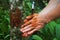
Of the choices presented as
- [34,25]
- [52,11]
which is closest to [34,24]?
[34,25]

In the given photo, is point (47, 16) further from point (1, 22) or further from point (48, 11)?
point (1, 22)

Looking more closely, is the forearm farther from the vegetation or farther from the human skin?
the vegetation

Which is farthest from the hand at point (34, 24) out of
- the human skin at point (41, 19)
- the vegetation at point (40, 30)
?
the vegetation at point (40, 30)

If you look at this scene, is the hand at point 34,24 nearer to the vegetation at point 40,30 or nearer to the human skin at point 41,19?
the human skin at point 41,19

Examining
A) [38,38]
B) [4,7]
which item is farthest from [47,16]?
[4,7]

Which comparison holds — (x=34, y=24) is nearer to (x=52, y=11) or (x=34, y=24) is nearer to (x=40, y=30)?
(x=52, y=11)

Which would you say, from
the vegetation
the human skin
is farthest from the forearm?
the vegetation

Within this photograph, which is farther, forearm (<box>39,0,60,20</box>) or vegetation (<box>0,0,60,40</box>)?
vegetation (<box>0,0,60,40</box>)

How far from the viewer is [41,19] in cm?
185

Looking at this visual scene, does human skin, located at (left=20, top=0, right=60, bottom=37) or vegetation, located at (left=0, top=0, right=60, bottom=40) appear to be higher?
vegetation, located at (left=0, top=0, right=60, bottom=40)

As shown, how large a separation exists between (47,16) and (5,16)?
13.3 ft

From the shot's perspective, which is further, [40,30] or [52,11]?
[40,30]

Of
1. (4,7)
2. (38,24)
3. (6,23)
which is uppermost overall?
(4,7)

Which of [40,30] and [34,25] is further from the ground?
[40,30]
